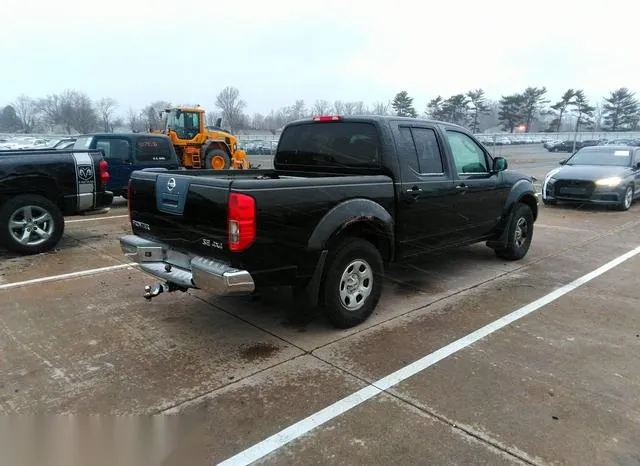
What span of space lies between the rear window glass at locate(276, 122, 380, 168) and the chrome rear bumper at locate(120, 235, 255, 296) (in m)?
1.88

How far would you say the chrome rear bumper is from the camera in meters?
3.67

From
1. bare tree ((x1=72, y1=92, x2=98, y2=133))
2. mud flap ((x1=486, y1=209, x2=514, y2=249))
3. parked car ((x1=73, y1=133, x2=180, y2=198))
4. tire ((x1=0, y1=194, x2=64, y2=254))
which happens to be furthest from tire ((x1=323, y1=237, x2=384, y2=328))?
bare tree ((x1=72, y1=92, x2=98, y2=133))

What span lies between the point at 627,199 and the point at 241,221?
11.7 metres

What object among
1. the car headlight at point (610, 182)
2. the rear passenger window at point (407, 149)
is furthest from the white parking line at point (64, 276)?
the car headlight at point (610, 182)

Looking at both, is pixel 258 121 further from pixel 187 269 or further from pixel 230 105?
pixel 187 269

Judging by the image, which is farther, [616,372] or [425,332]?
[425,332]

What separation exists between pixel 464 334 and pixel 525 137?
56.1 metres

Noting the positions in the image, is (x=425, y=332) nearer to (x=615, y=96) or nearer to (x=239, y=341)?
(x=239, y=341)

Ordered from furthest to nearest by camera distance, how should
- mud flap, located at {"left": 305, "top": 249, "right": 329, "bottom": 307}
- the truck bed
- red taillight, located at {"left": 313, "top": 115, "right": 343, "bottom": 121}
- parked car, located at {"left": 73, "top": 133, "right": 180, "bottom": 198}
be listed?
1. parked car, located at {"left": 73, "top": 133, "right": 180, "bottom": 198}
2. red taillight, located at {"left": 313, "top": 115, "right": 343, "bottom": 121}
3. mud flap, located at {"left": 305, "top": 249, "right": 329, "bottom": 307}
4. the truck bed

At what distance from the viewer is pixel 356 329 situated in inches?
180

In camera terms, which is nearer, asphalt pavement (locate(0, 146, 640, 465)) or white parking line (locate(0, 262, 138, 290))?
asphalt pavement (locate(0, 146, 640, 465))

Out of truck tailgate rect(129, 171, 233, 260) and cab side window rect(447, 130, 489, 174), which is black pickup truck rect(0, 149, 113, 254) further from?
cab side window rect(447, 130, 489, 174)

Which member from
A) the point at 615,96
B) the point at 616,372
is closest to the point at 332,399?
the point at 616,372

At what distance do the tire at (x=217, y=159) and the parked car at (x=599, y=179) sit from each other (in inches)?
443
